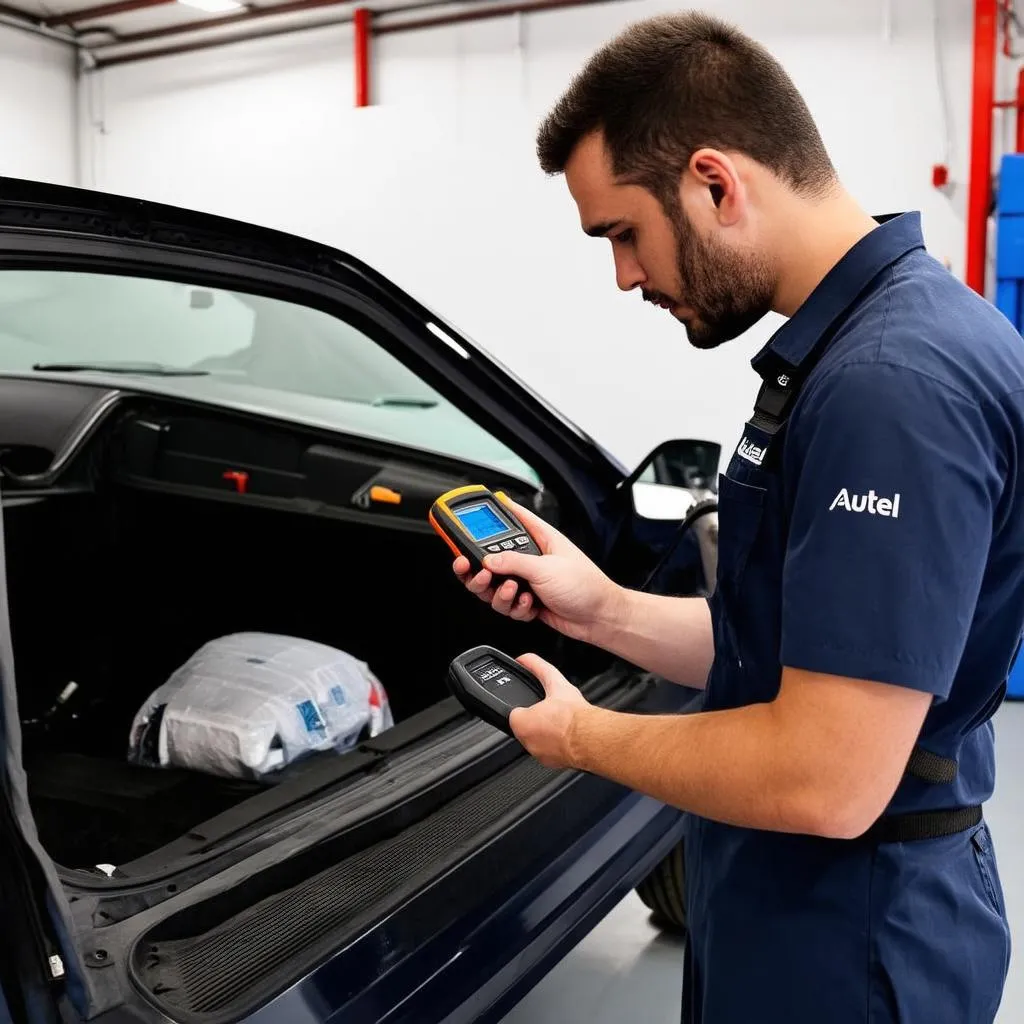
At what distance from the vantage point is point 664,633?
58.5 inches

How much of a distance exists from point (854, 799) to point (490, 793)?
3.16 ft

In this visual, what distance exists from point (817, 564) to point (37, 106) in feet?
27.7

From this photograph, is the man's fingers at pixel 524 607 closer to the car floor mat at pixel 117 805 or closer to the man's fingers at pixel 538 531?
the man's fingers at pixel 538 531

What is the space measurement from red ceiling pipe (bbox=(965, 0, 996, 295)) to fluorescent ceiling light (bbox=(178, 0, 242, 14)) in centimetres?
450

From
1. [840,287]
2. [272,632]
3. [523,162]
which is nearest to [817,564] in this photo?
[840,287]

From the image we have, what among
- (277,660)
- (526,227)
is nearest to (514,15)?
(526,227)

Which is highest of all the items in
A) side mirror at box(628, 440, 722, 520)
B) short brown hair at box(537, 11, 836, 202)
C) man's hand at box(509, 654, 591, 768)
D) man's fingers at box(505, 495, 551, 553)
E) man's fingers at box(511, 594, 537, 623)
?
short brown hair at box(537, 11, 836, 202)

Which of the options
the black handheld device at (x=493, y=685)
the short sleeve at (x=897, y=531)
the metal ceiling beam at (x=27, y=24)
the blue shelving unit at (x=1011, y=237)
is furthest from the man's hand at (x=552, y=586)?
the metal ceiling beam at (x=27, y=24)

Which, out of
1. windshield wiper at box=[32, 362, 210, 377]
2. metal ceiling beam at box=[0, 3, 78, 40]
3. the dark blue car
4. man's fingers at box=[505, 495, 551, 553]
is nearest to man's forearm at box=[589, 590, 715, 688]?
man's fingers at box=[505, 495, 551, 553]

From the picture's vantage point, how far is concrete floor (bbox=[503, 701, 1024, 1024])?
231 centimetres

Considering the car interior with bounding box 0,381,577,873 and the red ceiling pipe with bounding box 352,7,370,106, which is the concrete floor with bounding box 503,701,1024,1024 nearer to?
the car interior with bounding box 0,381,577,873

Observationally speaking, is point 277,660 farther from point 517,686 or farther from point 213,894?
point 517,686

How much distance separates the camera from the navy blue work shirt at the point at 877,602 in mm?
877

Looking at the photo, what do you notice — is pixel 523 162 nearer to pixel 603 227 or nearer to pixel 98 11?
pixel 98 11
